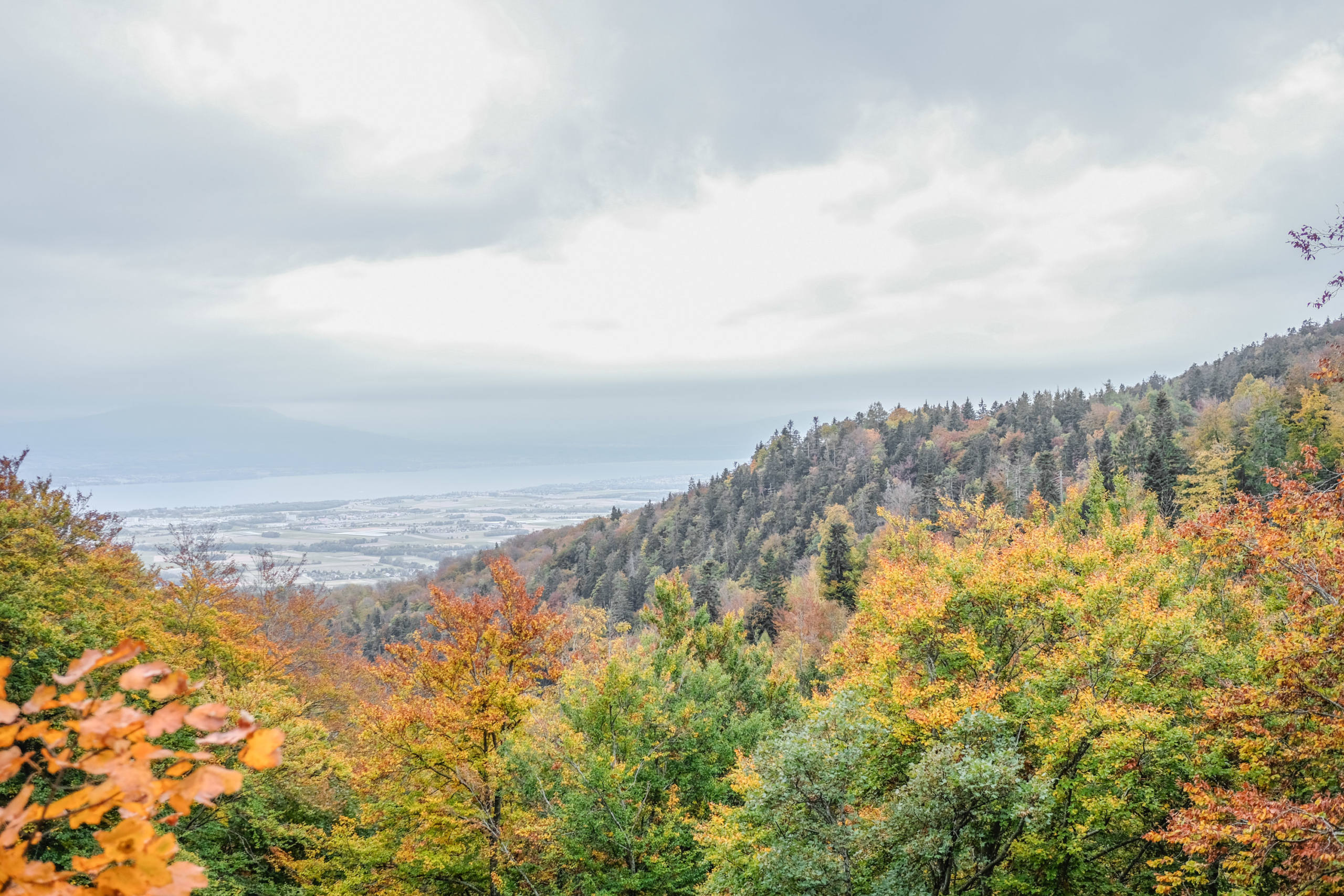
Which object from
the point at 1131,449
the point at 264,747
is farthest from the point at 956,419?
the point at 264,747

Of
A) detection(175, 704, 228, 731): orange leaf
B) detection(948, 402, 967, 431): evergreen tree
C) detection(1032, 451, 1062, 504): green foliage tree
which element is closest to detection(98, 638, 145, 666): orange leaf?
detection(175, 704, 228, 731): orange leaf

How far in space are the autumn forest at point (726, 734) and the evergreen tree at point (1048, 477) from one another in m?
39.3

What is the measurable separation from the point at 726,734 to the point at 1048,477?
204ft

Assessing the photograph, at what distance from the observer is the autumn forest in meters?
8.24

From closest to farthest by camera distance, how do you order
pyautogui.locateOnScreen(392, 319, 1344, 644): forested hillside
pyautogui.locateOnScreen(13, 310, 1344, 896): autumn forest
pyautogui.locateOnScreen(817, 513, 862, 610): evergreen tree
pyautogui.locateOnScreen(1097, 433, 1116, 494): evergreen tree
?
pyautogui.locateOnScreen(13, 310, 1344, 896): autumn forest, pyautogui.locateOnScreen(817, 513, 862, 610): evergreen tree, pyautogui.locateOnScreen(392, 319, 1344, 644): forested hillside, pyautogui.locateOnScreen(1097, 433, 1116, 494): evergreen tree

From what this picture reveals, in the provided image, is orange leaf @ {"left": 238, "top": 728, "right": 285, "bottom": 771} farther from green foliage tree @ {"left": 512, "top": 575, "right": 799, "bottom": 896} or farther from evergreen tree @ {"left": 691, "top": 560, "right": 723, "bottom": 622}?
evergreen tree @ {"left": 691, "top": 560, "right": 723, "bottom": 622}

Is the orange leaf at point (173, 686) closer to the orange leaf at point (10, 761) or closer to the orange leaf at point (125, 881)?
the orange leaf at point (10, 761)

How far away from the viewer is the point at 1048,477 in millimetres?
70812

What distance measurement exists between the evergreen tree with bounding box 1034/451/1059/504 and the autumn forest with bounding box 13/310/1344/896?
39293mm

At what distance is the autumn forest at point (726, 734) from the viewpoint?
27.0 feet

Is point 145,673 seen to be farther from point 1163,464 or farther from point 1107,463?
point 1107,463

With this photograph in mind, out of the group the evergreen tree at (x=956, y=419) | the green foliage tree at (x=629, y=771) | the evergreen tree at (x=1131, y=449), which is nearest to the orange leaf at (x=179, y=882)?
the green foliage tree at (x=629, y=771)

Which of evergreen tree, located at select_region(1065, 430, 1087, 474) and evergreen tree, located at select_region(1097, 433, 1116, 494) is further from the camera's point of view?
evergreen tree, located at select_region(1065, 430, 1087, 474)

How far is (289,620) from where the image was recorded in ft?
126
